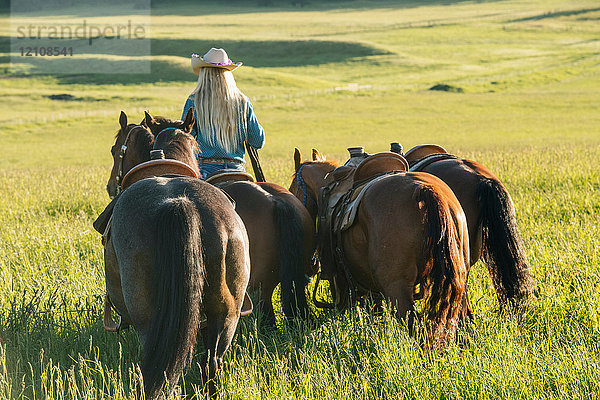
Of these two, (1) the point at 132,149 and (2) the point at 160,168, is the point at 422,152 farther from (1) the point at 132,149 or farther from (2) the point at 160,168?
(2) the point at 160,168

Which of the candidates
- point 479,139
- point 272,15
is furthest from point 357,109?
point 272,15

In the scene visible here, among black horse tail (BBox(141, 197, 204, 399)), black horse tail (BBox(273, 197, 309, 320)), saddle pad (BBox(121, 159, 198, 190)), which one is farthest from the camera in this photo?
black horse tail (BBox(273, 197, 309, 320))

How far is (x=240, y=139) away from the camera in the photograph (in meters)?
6.05

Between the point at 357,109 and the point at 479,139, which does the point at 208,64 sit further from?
the point at 357,109

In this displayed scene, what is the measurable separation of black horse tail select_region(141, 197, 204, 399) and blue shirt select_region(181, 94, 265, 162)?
2281 millimetres

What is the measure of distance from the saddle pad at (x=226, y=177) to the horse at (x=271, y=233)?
18cm

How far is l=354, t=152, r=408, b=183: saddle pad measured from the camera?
5531 millimetres

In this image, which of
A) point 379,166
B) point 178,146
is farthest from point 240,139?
point 379,166

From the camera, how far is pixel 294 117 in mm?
37062

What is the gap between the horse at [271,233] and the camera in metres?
5.12

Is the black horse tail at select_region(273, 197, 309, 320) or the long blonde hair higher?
the long blonde hair

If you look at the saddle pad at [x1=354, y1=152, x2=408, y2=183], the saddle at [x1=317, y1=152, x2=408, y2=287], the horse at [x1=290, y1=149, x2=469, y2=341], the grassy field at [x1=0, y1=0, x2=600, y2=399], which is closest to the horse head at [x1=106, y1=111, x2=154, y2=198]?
the grassy field at [x1=0, y1=0, x2=600, y2=399]

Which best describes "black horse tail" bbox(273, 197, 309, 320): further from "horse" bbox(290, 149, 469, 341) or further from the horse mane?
the horse mane

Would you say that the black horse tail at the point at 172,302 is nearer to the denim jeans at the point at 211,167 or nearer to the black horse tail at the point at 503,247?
the denim jeans at the point at 211,167
